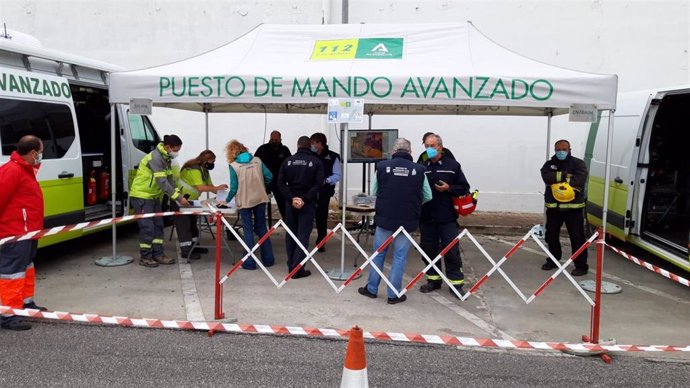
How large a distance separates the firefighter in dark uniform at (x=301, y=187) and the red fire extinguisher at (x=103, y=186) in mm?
3131

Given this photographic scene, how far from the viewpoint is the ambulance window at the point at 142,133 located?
350 inches

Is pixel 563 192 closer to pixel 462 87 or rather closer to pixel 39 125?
pixel 462 87

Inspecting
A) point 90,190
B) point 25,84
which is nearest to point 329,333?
point 25,84

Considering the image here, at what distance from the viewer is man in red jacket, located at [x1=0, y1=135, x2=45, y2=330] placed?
490 cm

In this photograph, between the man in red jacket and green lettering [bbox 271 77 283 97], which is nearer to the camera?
the man in red jacket

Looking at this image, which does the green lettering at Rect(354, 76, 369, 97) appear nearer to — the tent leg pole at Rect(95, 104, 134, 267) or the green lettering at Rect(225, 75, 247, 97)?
the green lettering at Rect(225, 75, 247, 97)

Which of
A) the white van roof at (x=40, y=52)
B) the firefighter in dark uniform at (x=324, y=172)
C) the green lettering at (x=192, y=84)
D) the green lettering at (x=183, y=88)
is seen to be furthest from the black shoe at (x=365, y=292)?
the white van roof at (x=40, y=52)

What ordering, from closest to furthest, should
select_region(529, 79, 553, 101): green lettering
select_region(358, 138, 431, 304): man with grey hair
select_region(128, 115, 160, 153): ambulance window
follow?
select_region(358, 138, 431, 304): man with grey hair → select_region(529, 79, 553, 101): green lettering → select_region(128, 115, 160, 153): ambulance window

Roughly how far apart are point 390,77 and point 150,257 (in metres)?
3.85

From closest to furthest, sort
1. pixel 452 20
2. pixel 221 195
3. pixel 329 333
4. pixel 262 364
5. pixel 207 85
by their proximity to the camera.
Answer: pixel 262 364 < pixel 329 333 < pixel 207 85 < pixel 221 195 < pixel 452 20

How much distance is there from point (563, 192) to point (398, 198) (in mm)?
2355

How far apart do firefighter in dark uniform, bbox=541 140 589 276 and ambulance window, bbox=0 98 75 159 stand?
5996mm

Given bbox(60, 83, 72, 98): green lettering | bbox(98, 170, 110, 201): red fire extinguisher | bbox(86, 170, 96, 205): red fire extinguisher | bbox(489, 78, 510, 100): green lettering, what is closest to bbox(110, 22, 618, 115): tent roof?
bbox(489, 78, 510, 100): green lettering

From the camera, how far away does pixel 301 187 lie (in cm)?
670
